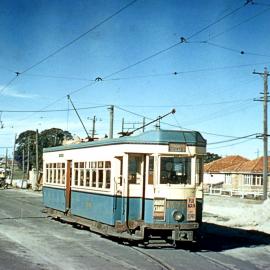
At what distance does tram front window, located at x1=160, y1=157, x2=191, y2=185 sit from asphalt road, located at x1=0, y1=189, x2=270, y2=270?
1.86m

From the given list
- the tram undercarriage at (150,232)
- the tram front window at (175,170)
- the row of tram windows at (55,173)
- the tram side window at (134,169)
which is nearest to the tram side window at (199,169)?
the tram front window at (175,170)

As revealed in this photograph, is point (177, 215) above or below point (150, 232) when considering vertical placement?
above

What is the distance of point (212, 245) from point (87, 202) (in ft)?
14.4

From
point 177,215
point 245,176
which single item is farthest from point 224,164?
point 177,215

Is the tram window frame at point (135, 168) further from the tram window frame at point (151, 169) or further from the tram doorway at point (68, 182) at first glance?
the tram doorway at point (68, 182)

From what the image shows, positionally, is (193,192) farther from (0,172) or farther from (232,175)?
(0,172)

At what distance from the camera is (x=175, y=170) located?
14586mm

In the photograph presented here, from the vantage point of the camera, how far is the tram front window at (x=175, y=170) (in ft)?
47.6

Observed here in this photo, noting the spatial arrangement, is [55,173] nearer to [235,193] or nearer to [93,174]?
[93,174]

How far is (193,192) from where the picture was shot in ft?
47.7

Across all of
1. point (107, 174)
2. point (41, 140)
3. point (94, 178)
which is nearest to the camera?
point (107, 174)

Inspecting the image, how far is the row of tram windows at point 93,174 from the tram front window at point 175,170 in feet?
6.50

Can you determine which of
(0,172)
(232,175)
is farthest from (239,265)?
(0,172)

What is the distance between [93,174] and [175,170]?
11.5 ft
